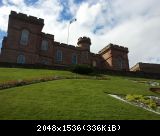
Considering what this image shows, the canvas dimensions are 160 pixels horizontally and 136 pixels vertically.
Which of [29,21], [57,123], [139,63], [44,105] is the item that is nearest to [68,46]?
[29,21]

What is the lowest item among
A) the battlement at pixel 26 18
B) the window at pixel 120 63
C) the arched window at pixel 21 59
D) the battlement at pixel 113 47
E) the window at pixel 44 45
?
the arched window at pixel 21 59

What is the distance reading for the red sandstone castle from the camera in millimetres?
51000

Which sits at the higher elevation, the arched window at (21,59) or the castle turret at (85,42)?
the castle turret at (85,42)

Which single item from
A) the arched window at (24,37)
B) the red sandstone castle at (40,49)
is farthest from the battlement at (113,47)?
the arched window at (24,37)

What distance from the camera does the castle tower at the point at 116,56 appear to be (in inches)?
2496

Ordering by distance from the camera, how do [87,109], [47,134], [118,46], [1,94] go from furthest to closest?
[118,46] < [1,94] < [87,109] < [47,134]

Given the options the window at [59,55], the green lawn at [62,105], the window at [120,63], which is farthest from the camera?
the window at [120,63]

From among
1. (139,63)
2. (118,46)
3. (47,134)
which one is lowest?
(47,134)

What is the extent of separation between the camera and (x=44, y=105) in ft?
63.4

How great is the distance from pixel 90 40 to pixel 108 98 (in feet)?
136

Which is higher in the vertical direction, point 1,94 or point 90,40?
point 90,40

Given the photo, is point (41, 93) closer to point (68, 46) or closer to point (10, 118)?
point (10, 118)

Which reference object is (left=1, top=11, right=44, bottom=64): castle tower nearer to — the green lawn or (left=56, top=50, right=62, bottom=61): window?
(left=56, top=50, right=62, bottom=61): window

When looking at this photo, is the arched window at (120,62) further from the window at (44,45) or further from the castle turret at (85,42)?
the window at (44,45)
